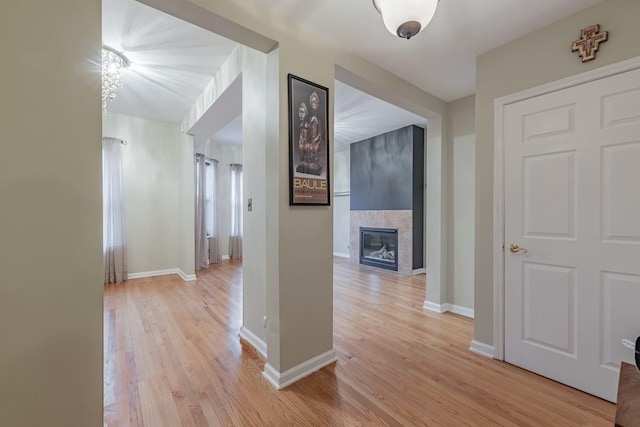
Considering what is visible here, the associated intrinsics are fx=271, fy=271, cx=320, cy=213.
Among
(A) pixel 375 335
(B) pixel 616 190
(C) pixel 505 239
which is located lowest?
(A) pixel 375 335

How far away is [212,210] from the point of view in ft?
21.2

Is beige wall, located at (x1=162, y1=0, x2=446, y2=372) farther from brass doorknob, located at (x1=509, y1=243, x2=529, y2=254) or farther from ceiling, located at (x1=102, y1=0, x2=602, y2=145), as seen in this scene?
brass doorknob, located at (x1=509, y1=243, x2=529, y2=254)

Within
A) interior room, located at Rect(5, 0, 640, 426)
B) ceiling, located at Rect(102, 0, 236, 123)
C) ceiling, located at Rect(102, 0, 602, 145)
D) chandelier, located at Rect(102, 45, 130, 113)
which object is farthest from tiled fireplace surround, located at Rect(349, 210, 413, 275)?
chandelier, located at Rect(102, 45, 130, 113)

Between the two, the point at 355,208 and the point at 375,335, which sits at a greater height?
the point at 355,208

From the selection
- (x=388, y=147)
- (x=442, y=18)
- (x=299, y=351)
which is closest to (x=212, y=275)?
(x=299, y=351)

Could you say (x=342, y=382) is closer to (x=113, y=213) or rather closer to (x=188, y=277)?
(x=188, y=277)

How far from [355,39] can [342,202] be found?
529 centimetres

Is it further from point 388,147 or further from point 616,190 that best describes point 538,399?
point 388,147

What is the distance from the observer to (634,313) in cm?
163

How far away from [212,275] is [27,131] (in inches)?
177

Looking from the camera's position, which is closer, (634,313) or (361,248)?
(634,313)

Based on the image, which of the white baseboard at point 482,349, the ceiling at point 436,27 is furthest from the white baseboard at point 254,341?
the ceiling at point 436,27

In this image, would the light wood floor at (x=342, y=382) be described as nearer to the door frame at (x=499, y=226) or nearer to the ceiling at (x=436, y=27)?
the door frame at (x=499, y=226)

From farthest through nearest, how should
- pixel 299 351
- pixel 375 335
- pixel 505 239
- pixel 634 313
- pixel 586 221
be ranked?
pixel 375 335 → pixel 505 239 → pixel 299 351 → pixel 586 221 → pixel 634 313
